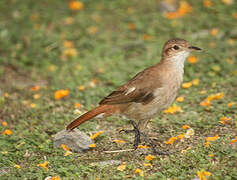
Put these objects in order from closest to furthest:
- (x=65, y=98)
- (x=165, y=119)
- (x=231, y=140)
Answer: (x=231, y=140) < (x=165, y=119) < (x=65, y=98)

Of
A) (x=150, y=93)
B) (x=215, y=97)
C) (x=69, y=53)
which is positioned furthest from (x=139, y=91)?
(x=69, y=53)

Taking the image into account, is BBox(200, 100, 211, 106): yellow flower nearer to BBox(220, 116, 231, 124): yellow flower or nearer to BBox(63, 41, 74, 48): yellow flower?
BBox(220, 116, 231, 124): yellow flower

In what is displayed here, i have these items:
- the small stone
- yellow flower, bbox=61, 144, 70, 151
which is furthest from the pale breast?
yellow flower, bbox=61, 144, 70, 151

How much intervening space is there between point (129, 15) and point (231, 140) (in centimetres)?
532

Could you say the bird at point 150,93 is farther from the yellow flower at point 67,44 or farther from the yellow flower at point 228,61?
the yellow flower at point 67,44

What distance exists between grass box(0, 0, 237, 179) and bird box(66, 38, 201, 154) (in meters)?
0.44

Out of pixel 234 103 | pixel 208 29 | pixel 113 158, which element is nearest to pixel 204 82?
pixel 234 103

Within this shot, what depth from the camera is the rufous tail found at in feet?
16.3

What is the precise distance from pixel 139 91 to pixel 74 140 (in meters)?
1.02

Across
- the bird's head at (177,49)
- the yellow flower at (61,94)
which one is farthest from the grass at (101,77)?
the bird's head at (177,49)

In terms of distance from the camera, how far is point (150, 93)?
4.86m

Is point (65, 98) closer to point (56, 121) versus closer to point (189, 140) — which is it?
point (56, 121)

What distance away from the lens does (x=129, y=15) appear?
945 centimetres

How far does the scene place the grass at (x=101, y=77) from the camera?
4609mm
